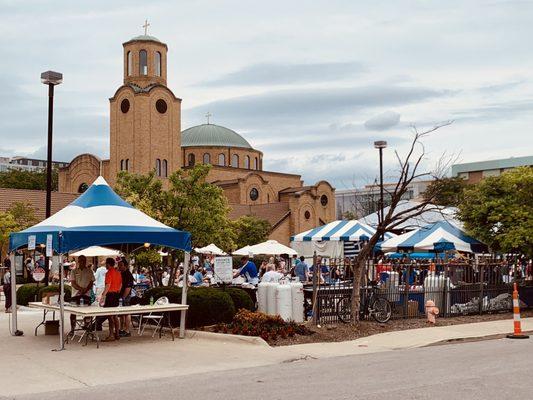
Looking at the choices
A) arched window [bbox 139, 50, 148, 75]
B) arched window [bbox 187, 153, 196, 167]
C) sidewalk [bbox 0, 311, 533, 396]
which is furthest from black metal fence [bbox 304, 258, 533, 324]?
arched window [bbox 187, 153, 196, 167]

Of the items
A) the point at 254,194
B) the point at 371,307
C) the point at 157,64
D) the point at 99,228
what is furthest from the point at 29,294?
the point at 254,194

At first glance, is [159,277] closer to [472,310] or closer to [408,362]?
[472,310]

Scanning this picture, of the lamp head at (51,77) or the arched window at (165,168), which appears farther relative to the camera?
the arched window at (165,168)

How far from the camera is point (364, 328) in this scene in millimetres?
17469

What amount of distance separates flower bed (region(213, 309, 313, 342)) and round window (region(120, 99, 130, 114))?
48789 mm

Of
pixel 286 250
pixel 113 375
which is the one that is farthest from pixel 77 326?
pixel 286 250

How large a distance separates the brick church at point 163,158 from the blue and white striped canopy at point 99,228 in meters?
44.7

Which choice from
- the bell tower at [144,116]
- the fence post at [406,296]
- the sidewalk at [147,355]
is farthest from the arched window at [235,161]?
the sidewalk at [147,355]

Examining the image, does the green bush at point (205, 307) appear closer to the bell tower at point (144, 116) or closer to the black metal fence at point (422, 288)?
the black metal fence at point (422, 288)

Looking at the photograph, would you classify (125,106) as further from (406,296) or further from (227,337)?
(227,337)

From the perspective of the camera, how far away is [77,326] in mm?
A: 18016

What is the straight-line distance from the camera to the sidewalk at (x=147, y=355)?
11242mm

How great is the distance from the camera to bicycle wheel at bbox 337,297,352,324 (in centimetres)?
1823

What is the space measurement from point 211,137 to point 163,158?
2310 centimetres
